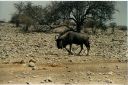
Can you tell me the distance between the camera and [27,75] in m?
8.82

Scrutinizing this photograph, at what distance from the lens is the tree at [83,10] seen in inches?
949

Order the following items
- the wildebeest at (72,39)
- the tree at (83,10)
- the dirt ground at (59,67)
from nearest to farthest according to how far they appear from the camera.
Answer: the dirt ground at (59,67) < the wildebeest at (72,39) < the tree at (83,10)

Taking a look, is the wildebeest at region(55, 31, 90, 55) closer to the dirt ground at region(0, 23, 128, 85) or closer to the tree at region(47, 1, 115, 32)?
the dirt ground at region(0, 23, 128, 85)

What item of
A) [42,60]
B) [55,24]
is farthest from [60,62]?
[55,24]

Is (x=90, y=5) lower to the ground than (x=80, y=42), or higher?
higher

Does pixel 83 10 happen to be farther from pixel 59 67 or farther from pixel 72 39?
pixel 59 67

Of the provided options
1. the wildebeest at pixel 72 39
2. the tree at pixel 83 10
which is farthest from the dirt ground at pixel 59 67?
the tree at pixel 83 10

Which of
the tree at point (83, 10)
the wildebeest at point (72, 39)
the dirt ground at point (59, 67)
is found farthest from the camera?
the tree at point (83, 10)

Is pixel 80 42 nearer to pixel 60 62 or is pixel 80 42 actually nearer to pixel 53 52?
pixel 53 52

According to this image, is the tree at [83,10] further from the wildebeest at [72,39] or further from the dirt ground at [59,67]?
the dirt ground at [59,67]

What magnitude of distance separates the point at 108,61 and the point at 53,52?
250 centimetres

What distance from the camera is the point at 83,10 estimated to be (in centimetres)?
2530

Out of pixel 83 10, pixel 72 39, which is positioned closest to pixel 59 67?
pixel 72 39

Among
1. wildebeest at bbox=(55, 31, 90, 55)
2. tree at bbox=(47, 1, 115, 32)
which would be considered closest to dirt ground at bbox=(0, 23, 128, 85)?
wildebeest at bbox=(55, 31, 90, 55)
